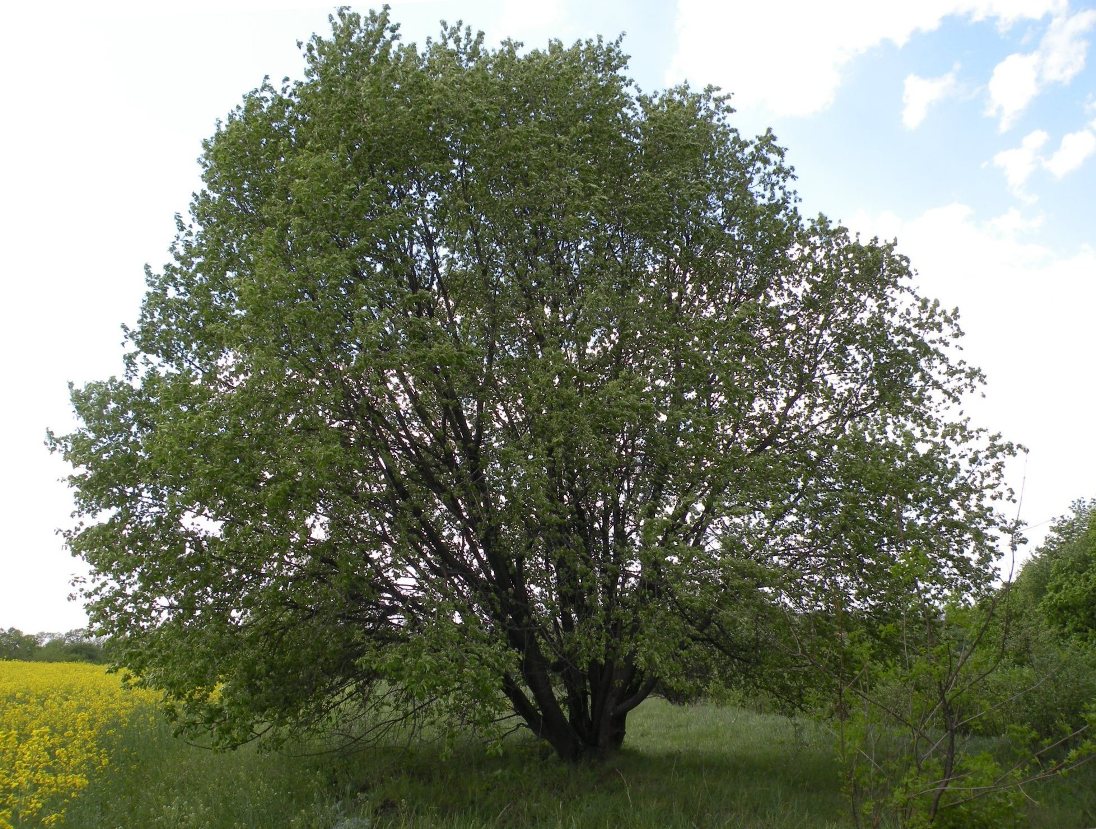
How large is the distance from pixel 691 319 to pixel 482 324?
385cm

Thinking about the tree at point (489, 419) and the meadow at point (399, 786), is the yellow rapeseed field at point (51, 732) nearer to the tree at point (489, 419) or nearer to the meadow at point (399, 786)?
the meadow at point (399, 786)

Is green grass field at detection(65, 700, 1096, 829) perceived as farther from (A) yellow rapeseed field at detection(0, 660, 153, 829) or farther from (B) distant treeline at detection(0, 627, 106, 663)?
(B) distant treeline at detection(0, 627, 106, 663)

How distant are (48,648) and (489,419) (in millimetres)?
46333

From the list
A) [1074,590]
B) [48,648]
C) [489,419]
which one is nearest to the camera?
[489,419]

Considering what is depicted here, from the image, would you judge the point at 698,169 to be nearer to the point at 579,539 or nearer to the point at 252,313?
the point at 579,539

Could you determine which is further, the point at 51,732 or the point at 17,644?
the point at 17,644

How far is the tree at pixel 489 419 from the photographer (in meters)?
10.2

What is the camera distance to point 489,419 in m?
11.8

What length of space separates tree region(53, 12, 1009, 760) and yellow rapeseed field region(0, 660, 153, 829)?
1.96 metres

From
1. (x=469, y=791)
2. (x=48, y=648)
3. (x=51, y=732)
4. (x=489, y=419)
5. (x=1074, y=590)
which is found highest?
(x=489, y=419)

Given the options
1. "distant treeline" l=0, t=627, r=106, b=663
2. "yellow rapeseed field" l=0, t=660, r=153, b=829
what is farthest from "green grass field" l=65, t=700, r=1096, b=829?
"distant treeline" l=0, t=627, r=106, b=663

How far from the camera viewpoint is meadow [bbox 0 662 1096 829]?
33.8 ft

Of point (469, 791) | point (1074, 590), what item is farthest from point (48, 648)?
point (1074, 590)

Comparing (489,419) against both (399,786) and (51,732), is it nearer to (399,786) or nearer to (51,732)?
(399,786)
